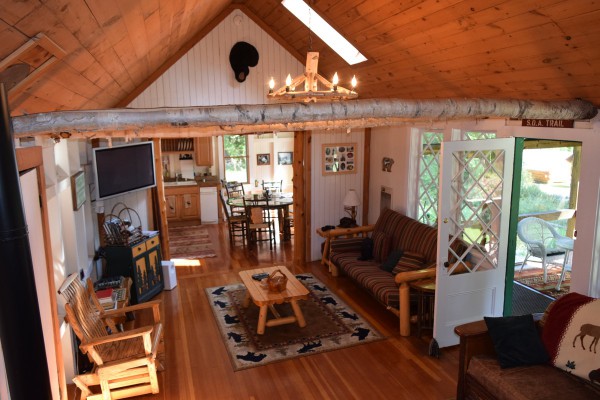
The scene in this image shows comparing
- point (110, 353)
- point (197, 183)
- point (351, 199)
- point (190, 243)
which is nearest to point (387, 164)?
point (351, 199)

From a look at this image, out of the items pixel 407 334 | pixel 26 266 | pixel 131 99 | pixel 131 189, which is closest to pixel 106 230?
pixel 131 189

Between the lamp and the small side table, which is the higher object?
the lamp

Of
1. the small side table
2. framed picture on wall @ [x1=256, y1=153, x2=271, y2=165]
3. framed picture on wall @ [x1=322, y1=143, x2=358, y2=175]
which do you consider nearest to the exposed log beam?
the small side table

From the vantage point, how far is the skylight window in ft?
17.5

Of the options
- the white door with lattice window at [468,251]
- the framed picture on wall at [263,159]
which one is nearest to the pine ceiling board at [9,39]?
the white door with lattice window at [468,251]

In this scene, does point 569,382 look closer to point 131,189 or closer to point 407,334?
point 407,334

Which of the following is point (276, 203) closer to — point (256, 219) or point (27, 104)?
point (256, 219)

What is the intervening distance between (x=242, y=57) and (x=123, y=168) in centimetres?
227

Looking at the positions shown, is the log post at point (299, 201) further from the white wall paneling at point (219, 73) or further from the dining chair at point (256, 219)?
the dining chair at point (256, 219)

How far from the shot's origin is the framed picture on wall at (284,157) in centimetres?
1175

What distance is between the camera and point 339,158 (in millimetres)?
7395

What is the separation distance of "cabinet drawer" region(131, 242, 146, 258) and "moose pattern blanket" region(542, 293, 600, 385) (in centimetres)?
453

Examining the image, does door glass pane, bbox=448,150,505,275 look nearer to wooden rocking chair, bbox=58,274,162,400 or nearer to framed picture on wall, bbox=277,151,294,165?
wooden rocking chair, bbox=58,274,162,400

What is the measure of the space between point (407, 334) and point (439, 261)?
1.04m
